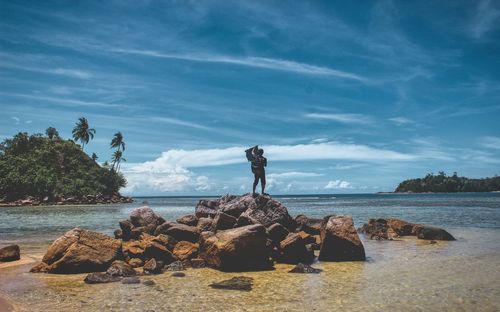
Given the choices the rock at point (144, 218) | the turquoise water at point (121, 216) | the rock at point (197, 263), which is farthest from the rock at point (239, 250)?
the turquoise water at point (121, 216)

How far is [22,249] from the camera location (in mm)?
17281

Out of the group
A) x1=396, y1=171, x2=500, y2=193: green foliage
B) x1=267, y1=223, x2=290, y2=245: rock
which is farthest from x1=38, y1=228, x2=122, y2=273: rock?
x1=396, y1=171, x2=500, y2=193: green foliage

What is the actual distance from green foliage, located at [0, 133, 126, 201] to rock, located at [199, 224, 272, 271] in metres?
81.5

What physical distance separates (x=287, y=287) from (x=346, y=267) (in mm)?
3574

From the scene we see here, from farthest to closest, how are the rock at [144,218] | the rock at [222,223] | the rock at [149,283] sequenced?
the rock at [144,218] → the rock at [222,223] → the rock at [149,283]

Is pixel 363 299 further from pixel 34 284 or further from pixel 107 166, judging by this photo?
pixel 107 166

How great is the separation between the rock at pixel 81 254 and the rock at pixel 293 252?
19.6ft

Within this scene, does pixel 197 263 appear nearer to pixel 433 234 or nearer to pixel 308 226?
pixel 308 226

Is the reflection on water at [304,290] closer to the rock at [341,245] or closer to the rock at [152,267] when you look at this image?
the rock at [152,267]

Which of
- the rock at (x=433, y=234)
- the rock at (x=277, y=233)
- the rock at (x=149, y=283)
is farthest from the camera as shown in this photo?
the rock at (x=433, y=234)

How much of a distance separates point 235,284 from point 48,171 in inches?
3455

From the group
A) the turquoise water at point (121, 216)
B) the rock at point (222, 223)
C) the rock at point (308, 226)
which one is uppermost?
the rock at point (222, 223)

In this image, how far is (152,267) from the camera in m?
12.3

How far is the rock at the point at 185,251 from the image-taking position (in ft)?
45.9
